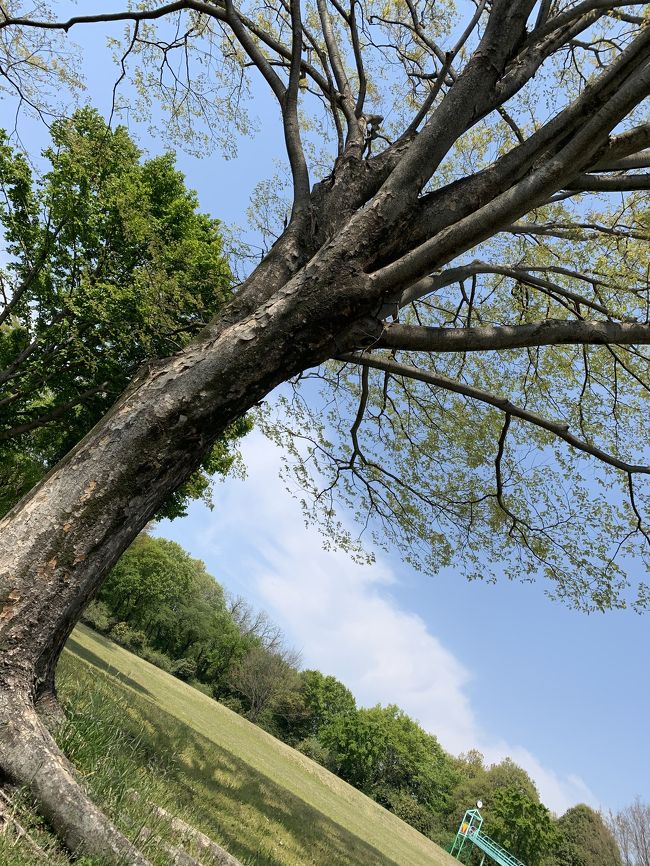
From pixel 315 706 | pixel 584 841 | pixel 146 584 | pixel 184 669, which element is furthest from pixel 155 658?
pixel 584 841

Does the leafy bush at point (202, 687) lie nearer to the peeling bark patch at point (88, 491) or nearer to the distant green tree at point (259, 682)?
the distant green tree at point (259, 682)

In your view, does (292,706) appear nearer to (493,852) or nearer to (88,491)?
(493,852)

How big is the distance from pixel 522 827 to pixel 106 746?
1779 inches

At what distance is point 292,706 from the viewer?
51562 mm

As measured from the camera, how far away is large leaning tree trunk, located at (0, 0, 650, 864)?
3.28 meters

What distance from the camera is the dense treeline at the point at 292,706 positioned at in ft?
147

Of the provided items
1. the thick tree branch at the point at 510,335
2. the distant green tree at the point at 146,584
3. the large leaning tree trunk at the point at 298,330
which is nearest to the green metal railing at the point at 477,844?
the distant green tree at the point at 146,584

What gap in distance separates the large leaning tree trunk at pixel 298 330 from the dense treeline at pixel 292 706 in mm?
40531

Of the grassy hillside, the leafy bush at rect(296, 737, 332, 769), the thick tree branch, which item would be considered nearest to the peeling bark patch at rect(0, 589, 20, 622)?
the grassy hillside

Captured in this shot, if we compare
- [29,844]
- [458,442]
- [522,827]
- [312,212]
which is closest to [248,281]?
[312,212]

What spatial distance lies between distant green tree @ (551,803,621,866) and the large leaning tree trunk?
156 ft

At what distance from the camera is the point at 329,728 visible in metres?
52.1

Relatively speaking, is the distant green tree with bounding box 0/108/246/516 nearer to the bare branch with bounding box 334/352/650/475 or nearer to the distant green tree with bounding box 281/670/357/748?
the bare branch with bounding box 334/352/650/475

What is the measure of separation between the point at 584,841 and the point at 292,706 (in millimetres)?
25267
